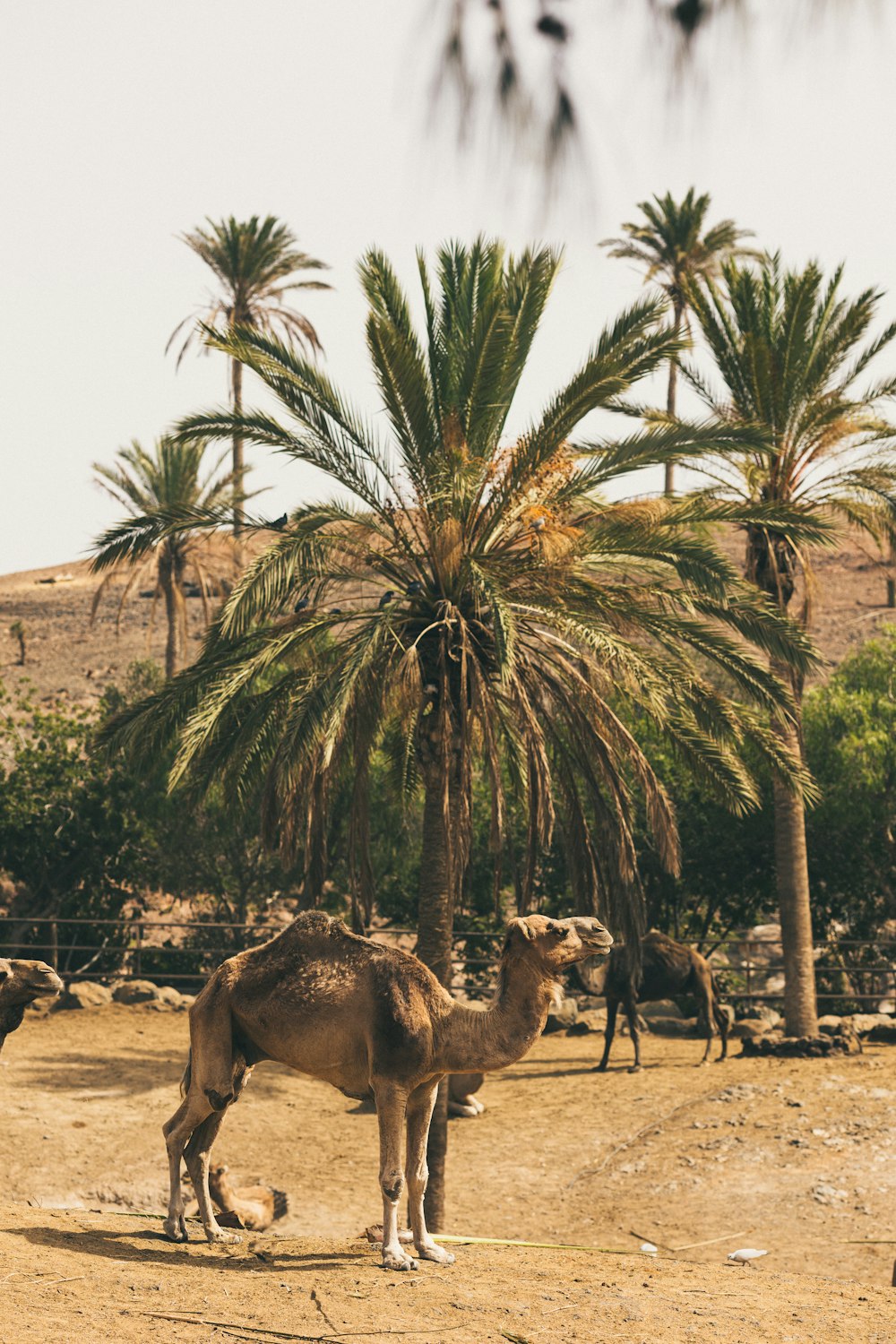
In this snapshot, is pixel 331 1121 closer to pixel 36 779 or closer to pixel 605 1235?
pixel 605 1235

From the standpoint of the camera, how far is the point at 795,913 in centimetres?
1953

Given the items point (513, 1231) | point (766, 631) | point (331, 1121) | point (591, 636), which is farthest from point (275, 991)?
point (331, 1121)

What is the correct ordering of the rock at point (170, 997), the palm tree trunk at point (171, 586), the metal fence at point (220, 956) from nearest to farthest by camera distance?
the rock at point (170, 997), the metal fence at point (220, 956), the palm tree trunk at point (171, 586)

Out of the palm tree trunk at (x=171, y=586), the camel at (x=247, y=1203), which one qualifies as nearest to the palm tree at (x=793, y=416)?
the camel at (x=247, y=1203)

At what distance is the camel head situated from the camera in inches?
352

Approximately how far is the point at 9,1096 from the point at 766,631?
35.4 feet

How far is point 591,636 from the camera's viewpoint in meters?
13.1

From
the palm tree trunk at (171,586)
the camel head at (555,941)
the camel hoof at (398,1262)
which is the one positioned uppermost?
the palm tree trunk at (171,586)

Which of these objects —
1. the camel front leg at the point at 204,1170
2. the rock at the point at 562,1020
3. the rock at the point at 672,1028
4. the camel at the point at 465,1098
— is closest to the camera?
the camel front leg at the point at 204,1170

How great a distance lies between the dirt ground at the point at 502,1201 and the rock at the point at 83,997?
41 centimetres

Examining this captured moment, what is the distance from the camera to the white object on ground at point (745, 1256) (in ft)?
40.6

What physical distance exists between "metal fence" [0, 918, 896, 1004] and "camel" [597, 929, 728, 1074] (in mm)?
3463

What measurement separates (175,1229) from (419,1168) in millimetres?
1633

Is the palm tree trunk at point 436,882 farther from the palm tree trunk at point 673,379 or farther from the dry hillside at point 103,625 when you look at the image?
the dry hillside at point 103,625
